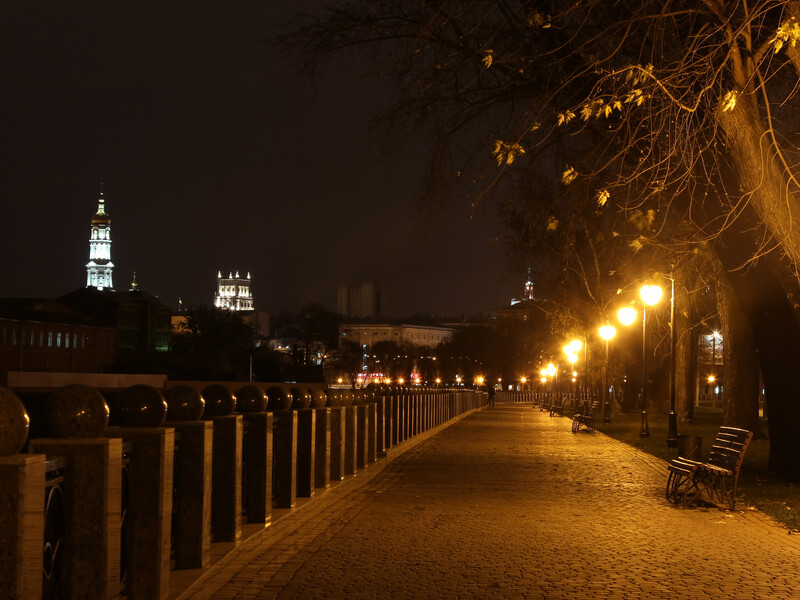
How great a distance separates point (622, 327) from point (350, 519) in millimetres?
40199

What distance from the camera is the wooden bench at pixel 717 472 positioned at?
13.4m

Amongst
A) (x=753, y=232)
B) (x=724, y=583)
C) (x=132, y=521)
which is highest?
(x=753, y=232)

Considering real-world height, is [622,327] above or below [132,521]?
above

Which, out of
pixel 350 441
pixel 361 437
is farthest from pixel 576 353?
pixel 350 441

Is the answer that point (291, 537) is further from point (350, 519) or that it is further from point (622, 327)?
point (622, 327)

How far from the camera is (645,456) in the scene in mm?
24391

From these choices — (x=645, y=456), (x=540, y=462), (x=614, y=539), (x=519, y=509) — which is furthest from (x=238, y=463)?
(x=645, y=456)

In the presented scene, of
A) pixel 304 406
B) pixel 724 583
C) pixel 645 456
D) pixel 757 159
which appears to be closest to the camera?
pixel 724 583

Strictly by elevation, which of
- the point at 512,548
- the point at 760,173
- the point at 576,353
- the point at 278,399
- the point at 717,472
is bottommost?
the point at 512,548

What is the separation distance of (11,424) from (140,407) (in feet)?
7.44

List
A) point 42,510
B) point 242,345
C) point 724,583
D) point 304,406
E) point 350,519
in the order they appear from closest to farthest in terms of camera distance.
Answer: point 42,510 < point 724,583 < point 350,519 < point 304,406 < point 242,345

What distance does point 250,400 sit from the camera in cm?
1155

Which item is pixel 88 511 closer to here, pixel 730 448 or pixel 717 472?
pixel 717 472

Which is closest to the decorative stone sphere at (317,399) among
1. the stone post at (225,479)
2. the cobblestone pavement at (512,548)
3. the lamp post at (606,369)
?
the cobblestone pavement at (512,548)
